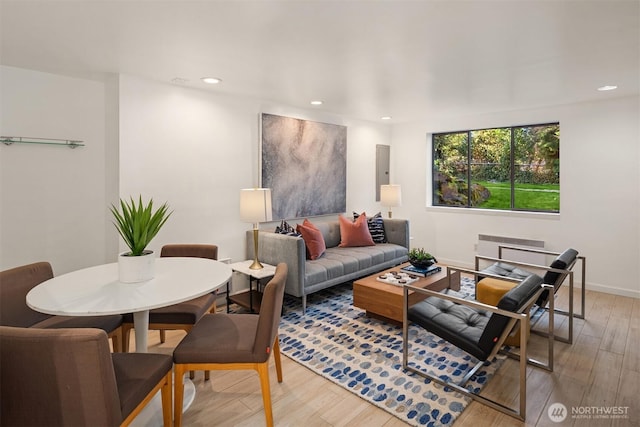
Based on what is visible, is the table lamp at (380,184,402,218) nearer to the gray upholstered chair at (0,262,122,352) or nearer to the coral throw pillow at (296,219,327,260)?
the coral throw pillow at (296,219,327,260)

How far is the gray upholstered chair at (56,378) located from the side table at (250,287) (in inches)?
82.7

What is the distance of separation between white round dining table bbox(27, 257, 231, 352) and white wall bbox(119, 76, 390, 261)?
125 centimetres

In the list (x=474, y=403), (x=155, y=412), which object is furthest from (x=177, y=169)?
(x=474, y=403)

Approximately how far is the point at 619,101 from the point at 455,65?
2.61 metres

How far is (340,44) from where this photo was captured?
8.04 feet

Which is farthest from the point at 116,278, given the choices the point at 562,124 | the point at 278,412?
the point at 562,124

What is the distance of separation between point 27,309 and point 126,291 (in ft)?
2.54

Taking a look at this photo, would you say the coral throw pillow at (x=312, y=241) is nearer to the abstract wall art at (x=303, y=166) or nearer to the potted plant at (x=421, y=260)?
the abstract wall art at (x=303, y=166)

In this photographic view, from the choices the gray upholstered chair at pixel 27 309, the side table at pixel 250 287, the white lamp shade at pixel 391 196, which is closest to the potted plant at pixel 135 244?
the gray upholstered chair at pixel 27 309

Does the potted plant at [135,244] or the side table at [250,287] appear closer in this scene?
the potted plant at [135,244]

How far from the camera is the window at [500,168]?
490 centimetres

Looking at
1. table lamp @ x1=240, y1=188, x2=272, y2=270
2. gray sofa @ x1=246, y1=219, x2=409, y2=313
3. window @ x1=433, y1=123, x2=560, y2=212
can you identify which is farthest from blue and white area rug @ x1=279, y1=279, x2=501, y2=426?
window @ x1=433, y1=123, x2=560, y2=212

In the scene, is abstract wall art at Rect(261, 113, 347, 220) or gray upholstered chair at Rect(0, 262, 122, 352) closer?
gray upholstered chair at Rect(0, 262, 122, 352)

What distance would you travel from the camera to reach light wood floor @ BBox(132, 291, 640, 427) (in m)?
2.05
